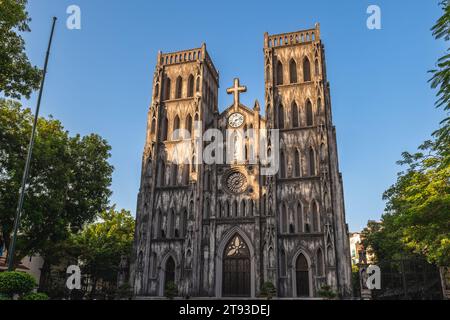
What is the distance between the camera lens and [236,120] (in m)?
32.0

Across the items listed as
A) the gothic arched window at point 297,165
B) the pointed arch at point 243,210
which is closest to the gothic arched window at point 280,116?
the gothic arched window at point 297,165

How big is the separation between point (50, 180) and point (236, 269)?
14.2 meters

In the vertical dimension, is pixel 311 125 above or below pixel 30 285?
above

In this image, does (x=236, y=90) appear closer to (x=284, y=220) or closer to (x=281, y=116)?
(x=281, y=116)

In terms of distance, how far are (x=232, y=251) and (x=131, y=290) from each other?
26.3ft

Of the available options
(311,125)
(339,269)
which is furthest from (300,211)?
(311,125)

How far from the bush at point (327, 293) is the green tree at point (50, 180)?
650 inches

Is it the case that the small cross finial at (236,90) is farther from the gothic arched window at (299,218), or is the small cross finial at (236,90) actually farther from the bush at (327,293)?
the bush at (327,293)

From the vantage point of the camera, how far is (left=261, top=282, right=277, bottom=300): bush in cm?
2428

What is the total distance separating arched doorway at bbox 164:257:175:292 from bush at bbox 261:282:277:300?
25.1 ft
